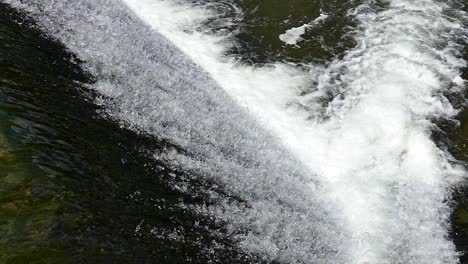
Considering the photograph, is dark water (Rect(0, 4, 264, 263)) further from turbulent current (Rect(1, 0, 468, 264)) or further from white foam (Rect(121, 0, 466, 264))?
white foam (Rect(121, 0, 466, 264))

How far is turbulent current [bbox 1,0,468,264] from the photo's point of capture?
6.27m

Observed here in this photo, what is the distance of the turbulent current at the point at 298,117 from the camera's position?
6266 millimetres

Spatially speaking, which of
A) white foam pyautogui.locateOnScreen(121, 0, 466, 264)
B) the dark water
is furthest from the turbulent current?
the dark water

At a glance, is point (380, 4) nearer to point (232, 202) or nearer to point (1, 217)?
point (232, 202)

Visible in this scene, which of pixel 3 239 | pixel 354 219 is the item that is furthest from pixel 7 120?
pixel 354 219

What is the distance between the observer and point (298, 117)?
28.2 ft

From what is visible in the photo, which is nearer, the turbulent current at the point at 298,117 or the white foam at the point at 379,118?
the turbulent current at the point at 298,117

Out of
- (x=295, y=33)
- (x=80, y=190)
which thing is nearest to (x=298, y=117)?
(x=295, y=33)

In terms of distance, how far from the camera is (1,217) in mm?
4477

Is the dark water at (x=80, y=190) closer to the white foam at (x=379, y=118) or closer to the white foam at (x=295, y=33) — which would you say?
the white foam at (x=379, y=118)

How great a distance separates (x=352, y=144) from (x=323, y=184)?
3.90 ft

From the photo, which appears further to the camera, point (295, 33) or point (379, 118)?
point (295, 33)

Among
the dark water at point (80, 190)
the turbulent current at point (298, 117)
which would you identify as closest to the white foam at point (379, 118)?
the turbulent current at point (298, 117)

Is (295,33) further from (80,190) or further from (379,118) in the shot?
(80,190)
